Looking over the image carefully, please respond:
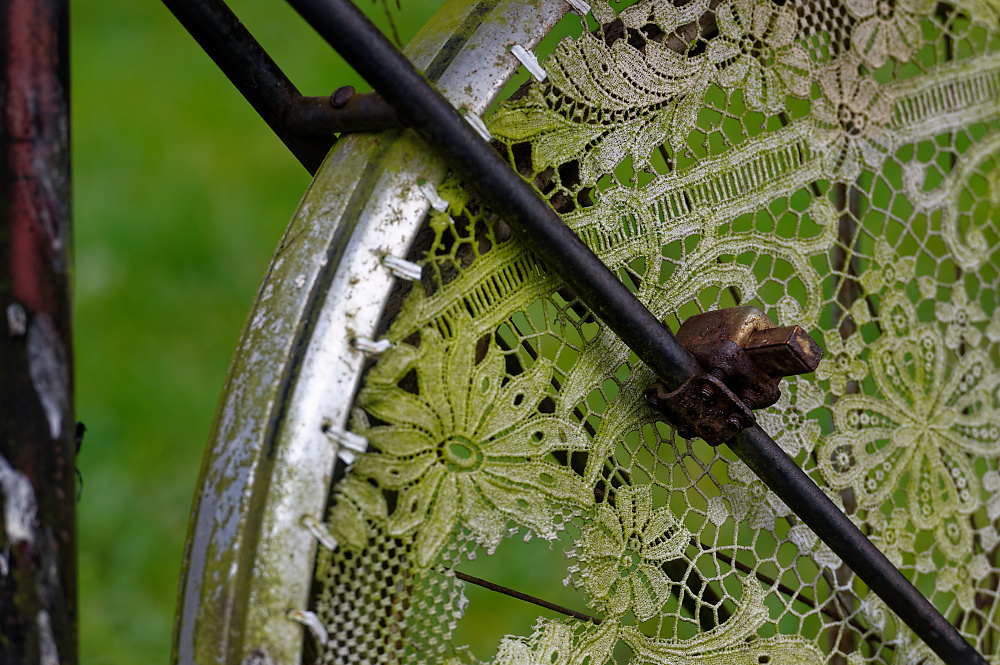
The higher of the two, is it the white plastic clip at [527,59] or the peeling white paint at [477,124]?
the white plastic clip at [527,59]

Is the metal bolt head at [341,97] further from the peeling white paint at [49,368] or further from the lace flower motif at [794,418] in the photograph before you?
the lace flower motif at [794,418]

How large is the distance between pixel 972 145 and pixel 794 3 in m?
0.27

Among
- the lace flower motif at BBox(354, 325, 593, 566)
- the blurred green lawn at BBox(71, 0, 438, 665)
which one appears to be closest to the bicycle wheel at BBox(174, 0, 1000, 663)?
the lace flower motif at BBox(354, 325, 593, 566)

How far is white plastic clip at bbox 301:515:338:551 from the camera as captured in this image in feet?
1.32

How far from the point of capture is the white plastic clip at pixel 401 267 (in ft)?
1.38

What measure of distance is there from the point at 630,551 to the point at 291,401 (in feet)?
0.79

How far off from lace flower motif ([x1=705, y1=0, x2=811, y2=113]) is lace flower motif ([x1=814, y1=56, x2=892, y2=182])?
0.10 feet

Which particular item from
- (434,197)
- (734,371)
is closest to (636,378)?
(734,371)

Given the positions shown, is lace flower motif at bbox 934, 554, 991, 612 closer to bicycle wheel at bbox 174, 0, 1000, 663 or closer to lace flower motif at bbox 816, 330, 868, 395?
Answer: bicycle wheel at bbox 174, 0, 1000, 663

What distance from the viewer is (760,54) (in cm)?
59

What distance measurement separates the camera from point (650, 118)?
0.53 metres

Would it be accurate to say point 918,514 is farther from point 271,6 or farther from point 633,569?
point 271,6

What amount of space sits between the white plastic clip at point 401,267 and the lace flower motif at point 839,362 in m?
0.32

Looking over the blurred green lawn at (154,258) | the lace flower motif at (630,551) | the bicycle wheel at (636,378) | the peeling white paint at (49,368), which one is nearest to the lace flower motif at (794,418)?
the bicycle wheel at (636,378)
